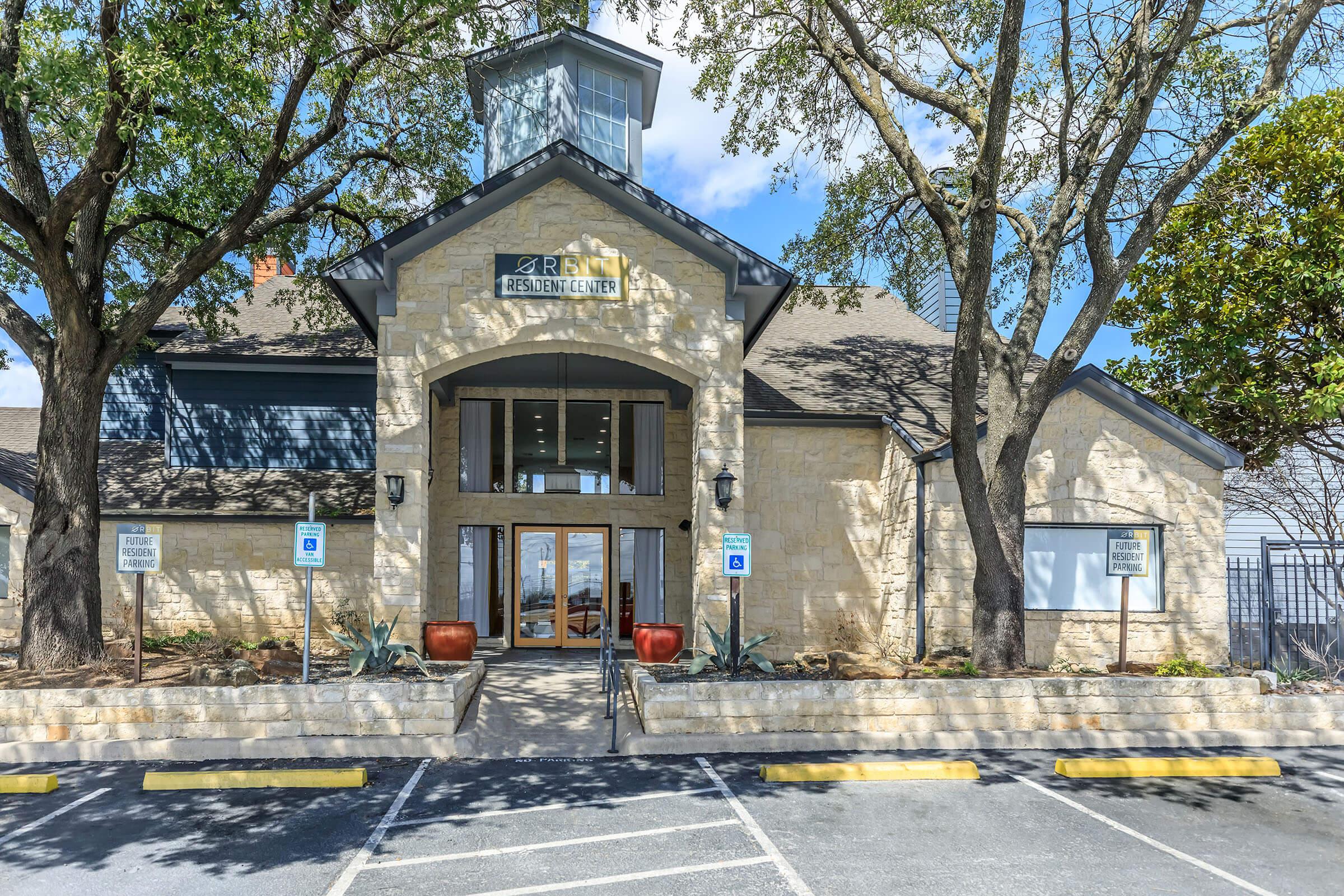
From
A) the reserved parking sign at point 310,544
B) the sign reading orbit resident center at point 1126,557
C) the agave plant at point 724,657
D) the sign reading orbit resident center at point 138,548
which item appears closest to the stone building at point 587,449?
the agave plant at point 724,657

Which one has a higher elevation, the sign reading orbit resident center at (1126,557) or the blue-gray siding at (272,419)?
the blue-gray siding at (272,419)

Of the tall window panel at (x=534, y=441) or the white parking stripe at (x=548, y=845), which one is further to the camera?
the tall window panel at (x=534, y=441)

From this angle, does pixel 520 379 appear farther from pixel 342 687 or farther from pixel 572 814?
pixel 572 814

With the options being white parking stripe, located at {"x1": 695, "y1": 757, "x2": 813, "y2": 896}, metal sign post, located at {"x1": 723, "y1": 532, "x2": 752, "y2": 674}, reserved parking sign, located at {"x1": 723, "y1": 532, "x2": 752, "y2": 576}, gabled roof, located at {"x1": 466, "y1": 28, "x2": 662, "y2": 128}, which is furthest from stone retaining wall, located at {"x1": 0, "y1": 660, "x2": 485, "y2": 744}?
gabled roof, located at {"x1": 466, "y1": 28, "x2": 662, "y2": 128}

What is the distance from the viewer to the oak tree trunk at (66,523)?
440 inches

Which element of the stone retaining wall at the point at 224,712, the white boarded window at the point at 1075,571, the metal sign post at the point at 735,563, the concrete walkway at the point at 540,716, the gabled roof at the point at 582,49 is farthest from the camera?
the gabled roof at the point at 582,49

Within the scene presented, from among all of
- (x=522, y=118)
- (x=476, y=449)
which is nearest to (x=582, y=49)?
(x=522, y=118)

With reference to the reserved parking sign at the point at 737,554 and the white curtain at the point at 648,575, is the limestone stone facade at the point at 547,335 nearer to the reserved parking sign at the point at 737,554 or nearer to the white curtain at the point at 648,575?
the reserved parking sign at the point at 737,554

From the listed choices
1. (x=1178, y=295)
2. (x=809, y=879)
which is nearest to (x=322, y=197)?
(x=809, y=879)

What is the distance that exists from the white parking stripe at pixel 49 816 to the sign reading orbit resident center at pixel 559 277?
24.1 feet

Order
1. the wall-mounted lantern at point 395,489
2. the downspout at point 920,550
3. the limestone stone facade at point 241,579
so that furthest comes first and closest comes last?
the limestone stone facade at point 241,579
the downspout at point 920,550
the wall-mounted lantern at point 395,489

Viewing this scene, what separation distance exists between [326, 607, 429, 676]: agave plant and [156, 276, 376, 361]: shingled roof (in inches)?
274

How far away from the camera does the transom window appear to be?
18703 mm

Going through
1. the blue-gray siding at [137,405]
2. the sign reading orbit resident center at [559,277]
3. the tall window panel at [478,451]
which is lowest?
the tall window panel at [478,451]
